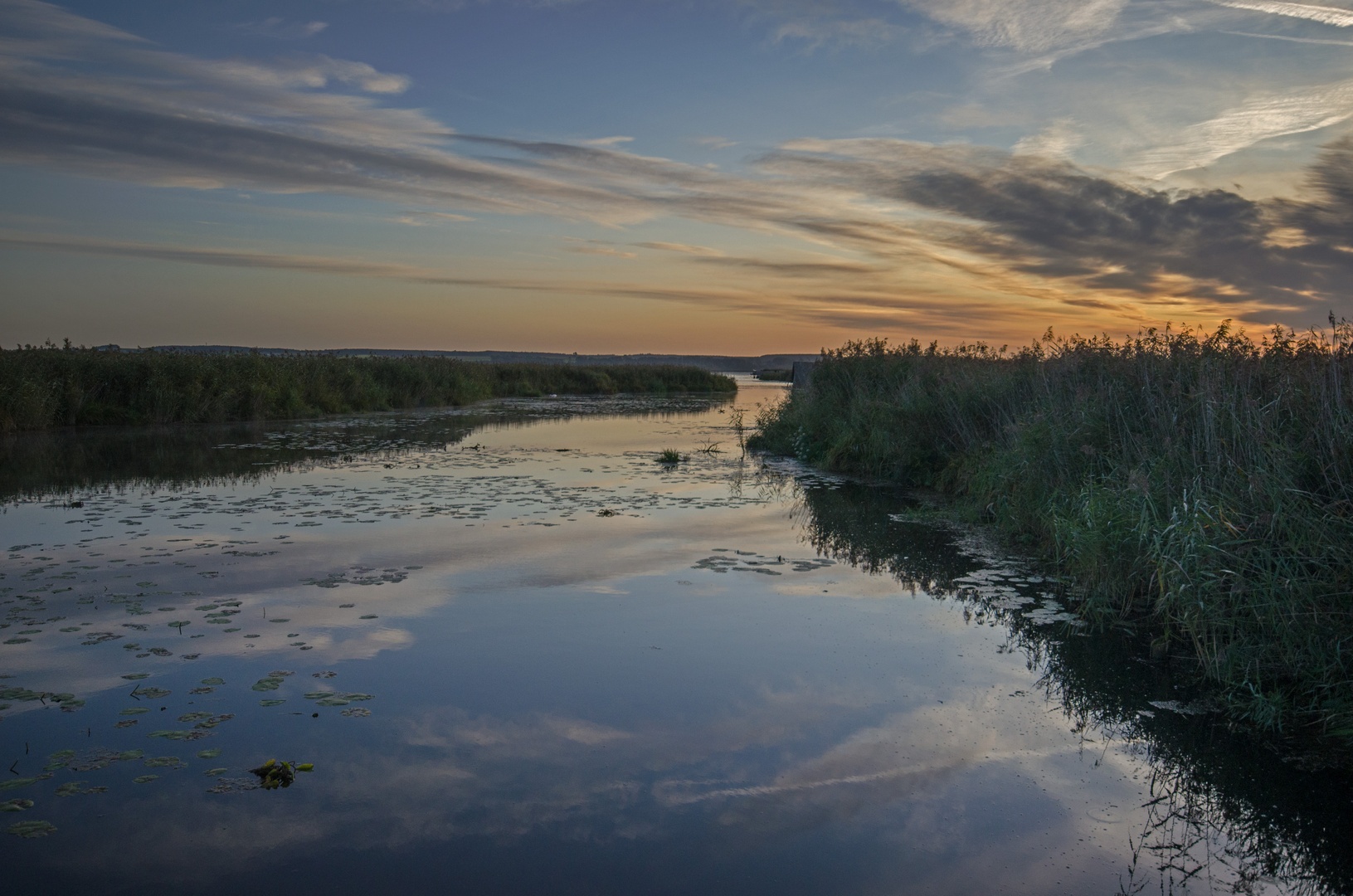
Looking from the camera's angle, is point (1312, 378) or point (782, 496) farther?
point (782, 496)

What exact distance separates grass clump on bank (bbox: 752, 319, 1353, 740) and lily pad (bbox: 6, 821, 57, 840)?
20.5 ft

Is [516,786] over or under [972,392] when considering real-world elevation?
under

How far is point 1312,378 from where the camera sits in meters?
6.38

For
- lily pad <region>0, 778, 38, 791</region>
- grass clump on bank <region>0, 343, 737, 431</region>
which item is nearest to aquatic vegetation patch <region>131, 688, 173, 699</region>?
lily pad <region>0, 778, 38, 791</region>

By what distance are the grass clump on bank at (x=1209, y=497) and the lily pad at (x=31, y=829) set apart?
6.24 meters

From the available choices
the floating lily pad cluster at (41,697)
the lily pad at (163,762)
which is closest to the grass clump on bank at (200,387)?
the floating lily pad cluster at (41,697)

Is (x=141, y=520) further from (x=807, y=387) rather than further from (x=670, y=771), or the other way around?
(x=807, y=387)

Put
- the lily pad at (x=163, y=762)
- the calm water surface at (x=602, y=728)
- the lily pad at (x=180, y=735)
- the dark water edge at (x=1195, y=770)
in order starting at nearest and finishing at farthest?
the calm water surface at (x=602, y=728) < the dark water edge at (x=1195, y=770) < the lily pad at (x=163, y=762) < the lily pad at (x=180, y=735)

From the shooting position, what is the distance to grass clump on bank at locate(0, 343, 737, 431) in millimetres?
20734

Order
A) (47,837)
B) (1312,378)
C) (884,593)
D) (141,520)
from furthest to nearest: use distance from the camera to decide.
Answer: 1. (141,520)
2. (884,593)
3. (1312,378)
4. (47,837)

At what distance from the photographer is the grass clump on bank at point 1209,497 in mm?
5168

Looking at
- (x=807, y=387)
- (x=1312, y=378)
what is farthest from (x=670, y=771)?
(x=807, y=387)

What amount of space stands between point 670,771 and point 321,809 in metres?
1.66

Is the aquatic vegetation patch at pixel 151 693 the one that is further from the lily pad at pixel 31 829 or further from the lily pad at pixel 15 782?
the lily pad at pixel 31 829
